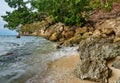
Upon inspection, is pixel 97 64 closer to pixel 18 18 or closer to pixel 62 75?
pixel 62 75

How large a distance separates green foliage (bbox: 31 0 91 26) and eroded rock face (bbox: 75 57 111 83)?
18.8 meters

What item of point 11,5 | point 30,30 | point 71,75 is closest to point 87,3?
point 11,5

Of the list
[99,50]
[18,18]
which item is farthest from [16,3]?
[99,50]

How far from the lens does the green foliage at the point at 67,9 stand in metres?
28.2

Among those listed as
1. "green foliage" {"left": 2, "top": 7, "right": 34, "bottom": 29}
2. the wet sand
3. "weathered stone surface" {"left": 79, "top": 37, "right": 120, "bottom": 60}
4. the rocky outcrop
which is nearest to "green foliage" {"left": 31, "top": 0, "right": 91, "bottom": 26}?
"green foliage" {"left": 2, "top": 7, "right": 34, "bottom": 29}

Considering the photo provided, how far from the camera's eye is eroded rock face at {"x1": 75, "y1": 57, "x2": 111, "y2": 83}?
879 cm

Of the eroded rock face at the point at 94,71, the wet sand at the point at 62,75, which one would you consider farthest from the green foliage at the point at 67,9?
the eroded rock face at the point at 94,71

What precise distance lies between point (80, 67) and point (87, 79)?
746 mm

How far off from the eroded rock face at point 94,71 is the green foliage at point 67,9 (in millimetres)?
18811

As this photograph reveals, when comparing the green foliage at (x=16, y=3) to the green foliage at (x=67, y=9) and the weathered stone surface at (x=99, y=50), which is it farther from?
the weathered stone surface at (x=99, y=50)

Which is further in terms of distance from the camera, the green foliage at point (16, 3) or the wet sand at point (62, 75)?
the green foliage at point (16, 3)

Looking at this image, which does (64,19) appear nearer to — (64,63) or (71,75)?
(64,63)

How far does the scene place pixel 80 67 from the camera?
376 inches

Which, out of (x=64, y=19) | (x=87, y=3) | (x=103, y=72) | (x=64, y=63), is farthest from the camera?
(x=64, y=19)
